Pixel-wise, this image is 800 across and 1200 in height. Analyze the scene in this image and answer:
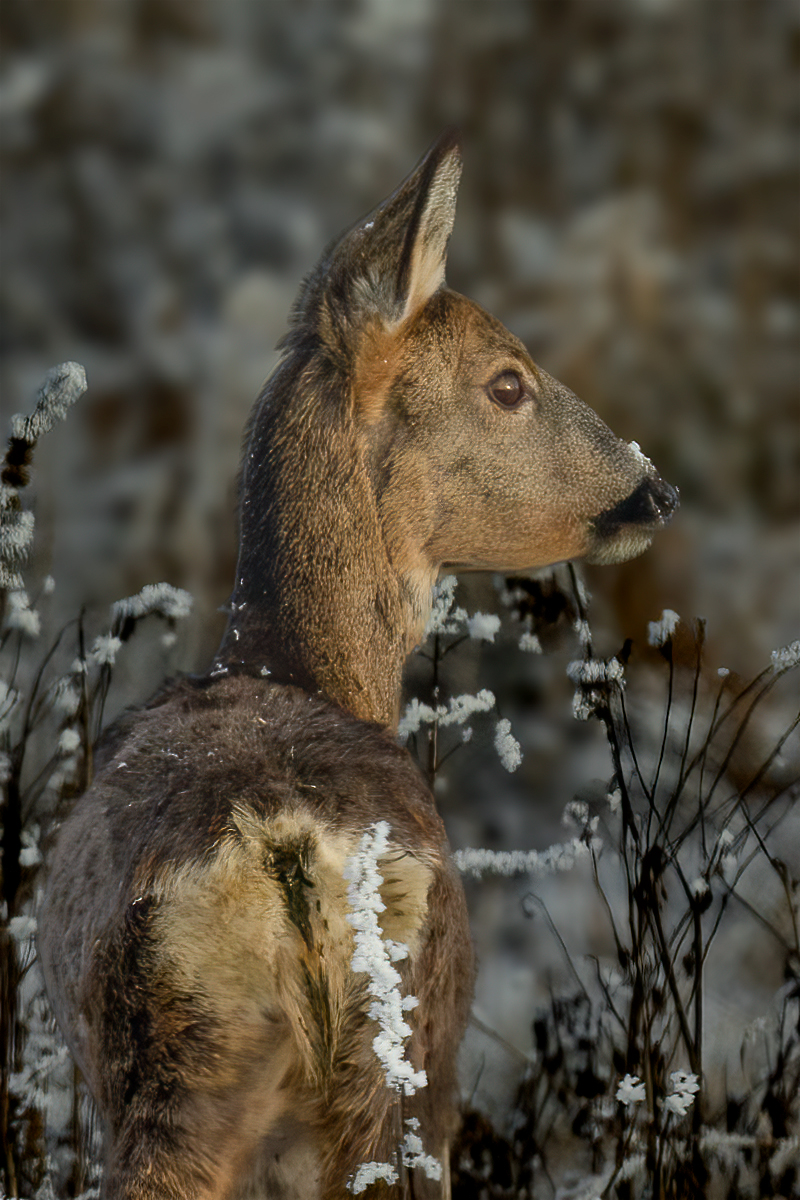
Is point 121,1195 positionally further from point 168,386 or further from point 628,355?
point 628,355

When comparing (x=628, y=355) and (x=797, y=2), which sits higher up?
(x=797, y=2)

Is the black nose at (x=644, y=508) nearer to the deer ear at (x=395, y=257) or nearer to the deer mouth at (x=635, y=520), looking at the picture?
the deer mouth at (x=635, y=520)

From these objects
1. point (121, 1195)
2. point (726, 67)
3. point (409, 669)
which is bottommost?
point (121, 1195)

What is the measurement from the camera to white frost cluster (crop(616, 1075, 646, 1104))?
4.83ft

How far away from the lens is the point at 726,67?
6.15 ft

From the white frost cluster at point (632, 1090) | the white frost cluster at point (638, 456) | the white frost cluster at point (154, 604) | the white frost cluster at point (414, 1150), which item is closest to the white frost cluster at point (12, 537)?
the white frost cluster at point (154, 604)

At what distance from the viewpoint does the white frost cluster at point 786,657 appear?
1.61 metres

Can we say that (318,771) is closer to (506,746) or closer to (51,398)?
(506,746)

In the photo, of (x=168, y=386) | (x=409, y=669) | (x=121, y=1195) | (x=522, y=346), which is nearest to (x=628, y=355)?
(x=522, y=346)

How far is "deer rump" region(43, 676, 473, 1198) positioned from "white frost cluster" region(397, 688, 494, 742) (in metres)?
0.74

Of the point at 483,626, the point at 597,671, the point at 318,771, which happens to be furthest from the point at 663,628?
the point at 318,771

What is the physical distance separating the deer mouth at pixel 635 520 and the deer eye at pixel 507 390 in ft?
0.67

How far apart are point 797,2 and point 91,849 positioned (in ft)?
6.32

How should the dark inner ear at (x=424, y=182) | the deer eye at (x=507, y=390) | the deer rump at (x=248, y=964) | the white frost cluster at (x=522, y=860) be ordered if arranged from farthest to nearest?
1. the white frost cluster at (x=522, y=860)
2. the deer eye at (x=507, y=390)
3. the dark inner ear at (x=424, y=182)
4. the deer rump at (x=248, y=964)
